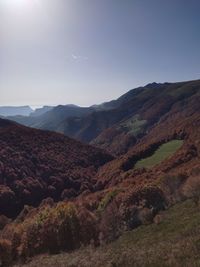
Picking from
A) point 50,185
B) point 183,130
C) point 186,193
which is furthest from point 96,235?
point 183,130

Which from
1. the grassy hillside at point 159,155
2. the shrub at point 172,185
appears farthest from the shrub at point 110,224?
the grassy hillside at point 159,155

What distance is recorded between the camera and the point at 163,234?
90.5ft

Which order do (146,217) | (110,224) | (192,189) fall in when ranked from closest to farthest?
(146,217)
(110,224)
(192,189)

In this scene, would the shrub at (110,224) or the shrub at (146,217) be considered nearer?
the shrub at (146,217)

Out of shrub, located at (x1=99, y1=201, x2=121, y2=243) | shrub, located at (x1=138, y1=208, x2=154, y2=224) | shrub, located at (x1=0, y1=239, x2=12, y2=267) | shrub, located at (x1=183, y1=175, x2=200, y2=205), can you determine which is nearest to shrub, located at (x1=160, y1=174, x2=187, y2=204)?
shrub, located at (x1=183, y1=175, x2=200, y2=205)

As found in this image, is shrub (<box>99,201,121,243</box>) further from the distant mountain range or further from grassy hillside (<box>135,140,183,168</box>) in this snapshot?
grassy hillside (<box>135,140,183,168</box>)

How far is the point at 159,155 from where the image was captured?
114 metres

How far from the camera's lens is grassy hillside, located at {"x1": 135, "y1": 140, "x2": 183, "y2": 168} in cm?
10794

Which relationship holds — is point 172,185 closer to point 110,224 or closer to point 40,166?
point 110,224

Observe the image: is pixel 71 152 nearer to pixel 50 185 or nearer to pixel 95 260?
pixel 50 185

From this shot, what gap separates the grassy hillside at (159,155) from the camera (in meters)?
108

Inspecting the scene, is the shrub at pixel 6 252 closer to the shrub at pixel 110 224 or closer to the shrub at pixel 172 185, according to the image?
the shrub at pixel 110 224

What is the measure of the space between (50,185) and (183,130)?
61.0 metres

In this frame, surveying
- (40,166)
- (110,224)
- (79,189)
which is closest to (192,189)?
(110,224)
